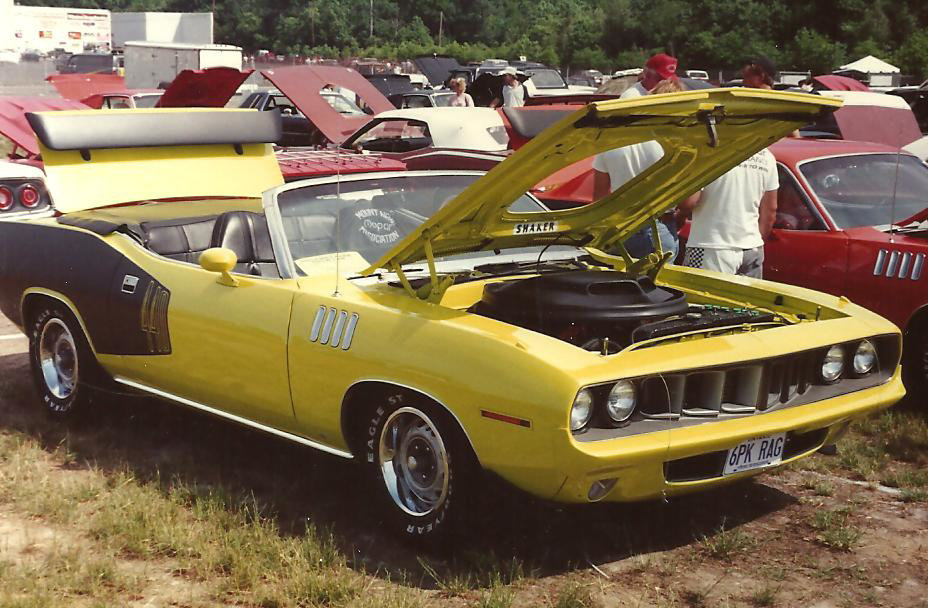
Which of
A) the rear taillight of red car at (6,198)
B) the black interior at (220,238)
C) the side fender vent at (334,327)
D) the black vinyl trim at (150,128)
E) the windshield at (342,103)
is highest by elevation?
the black vinyl trim at (150,128)

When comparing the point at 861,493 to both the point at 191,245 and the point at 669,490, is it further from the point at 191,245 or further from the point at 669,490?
the point at 191,245

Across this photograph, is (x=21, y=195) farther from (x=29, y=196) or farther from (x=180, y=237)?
(x=180, y=237)

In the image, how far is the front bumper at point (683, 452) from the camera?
3.93 m

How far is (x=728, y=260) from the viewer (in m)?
6.17

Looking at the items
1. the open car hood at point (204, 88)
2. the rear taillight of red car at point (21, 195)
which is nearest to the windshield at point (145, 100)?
the open car hood at point (204, 88)

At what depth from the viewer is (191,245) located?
5.93m

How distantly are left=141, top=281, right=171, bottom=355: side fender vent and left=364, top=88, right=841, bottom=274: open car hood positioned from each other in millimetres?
1176

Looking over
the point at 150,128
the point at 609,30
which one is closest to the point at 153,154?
the point at 150,128

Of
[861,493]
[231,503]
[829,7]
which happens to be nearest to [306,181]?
[231,503]

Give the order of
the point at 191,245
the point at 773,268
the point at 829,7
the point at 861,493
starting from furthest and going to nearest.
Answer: the point at 829,7
the point at 773,268
the point at 191,245
the point at 861,493

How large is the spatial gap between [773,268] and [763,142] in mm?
2132

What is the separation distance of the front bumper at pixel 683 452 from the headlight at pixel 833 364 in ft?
0.35

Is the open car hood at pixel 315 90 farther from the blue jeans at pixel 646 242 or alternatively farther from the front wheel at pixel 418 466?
the front wheel at pixel 418 466

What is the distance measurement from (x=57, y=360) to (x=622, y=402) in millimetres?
3476
